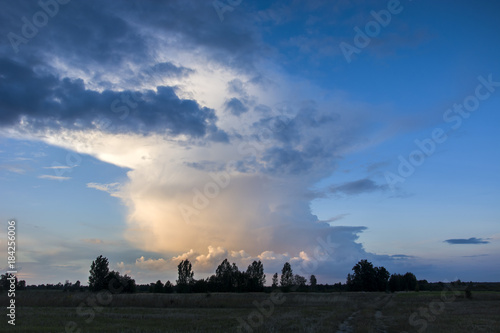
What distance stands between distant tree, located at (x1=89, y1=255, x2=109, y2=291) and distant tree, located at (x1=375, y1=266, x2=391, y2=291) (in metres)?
127

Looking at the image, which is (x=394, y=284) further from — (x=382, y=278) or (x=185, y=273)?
(x=185, y=273)

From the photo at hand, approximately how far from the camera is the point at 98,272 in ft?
440

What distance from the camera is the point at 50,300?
63.8m

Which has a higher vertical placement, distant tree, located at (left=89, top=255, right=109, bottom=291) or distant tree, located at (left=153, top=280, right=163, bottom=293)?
distant tree, located at (left=89, top=255, right=109, bottom=291)

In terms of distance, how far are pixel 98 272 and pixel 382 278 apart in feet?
435

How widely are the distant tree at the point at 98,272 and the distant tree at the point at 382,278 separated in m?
127

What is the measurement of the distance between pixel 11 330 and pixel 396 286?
19331cm

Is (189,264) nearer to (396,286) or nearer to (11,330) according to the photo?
(396,286)

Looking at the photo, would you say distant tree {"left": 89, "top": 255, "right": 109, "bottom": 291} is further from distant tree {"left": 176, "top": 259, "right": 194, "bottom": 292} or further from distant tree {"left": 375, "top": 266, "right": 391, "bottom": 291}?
distant tree {"left": 375, "top": 266, "right": 391, "bottom": 291}

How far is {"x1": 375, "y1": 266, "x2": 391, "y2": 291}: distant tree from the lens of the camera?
175062 millimetres

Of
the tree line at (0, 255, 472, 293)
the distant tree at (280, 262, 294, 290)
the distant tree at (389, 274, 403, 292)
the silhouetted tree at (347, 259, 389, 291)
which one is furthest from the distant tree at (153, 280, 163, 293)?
the distant tree at (389, 274, 403, 292)

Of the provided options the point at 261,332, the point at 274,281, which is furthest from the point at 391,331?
the point at 274,281

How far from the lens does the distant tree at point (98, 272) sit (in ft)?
425

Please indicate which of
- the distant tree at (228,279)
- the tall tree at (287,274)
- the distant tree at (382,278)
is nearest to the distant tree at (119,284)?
the distant tree at (228,279)
